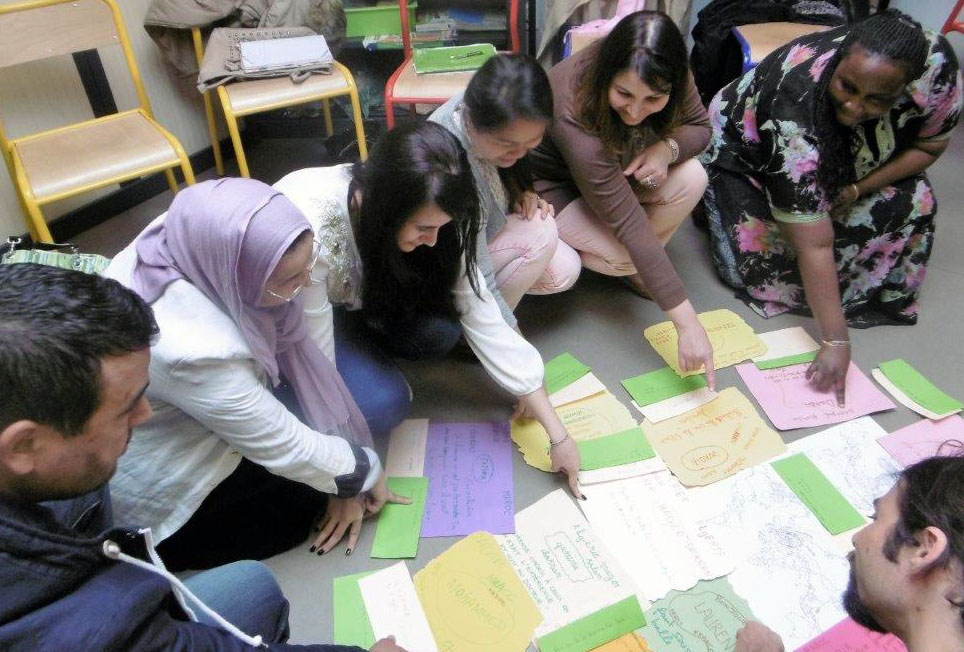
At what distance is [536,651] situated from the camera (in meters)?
1.10

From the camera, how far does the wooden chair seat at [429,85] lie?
2127 mm

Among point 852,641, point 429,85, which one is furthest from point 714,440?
point 429,85

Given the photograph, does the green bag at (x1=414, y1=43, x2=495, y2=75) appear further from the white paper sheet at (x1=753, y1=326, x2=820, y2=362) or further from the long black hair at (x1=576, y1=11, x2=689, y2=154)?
the white paper sheet at (x1=753, y1=326, x2=820, y2=362)

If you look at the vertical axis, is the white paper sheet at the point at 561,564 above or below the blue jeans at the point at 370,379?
below

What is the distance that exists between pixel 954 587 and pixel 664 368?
1.01m

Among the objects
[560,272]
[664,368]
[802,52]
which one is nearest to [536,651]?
[664,368]

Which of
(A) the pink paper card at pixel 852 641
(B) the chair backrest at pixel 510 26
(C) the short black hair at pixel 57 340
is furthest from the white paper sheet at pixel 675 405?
(B) the chair backrest at pixel 510 26

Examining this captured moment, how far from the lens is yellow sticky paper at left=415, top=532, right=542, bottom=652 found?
1.10m

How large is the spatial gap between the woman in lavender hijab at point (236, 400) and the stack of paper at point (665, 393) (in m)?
0.66

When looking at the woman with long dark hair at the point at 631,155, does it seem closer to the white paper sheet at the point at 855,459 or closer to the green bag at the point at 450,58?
the white paper sheet at the point at 855,459

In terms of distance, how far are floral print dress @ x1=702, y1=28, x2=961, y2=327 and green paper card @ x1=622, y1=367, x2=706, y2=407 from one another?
0.44 m

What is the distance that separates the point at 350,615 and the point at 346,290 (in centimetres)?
63

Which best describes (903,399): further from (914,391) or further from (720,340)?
(720,340)

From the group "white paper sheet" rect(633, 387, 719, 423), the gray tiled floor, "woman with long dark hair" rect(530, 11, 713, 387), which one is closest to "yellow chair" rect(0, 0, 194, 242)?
the gray tiled floor
